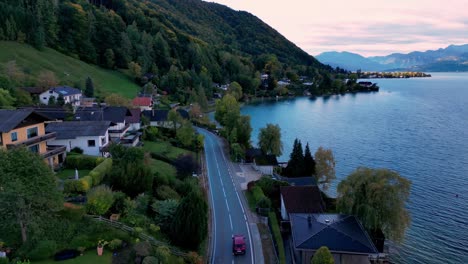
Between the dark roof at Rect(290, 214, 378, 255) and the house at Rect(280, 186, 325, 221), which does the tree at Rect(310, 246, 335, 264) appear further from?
the house at Rect(280, 186, 325, 221)

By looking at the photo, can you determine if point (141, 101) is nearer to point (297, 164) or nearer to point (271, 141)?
point (271, 141)

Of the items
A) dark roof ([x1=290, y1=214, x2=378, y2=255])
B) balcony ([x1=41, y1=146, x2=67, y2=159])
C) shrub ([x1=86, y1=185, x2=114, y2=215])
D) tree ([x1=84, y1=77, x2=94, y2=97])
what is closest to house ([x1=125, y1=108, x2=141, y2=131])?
balcony ([x1=41, y1=146, x2=67, y2=159])

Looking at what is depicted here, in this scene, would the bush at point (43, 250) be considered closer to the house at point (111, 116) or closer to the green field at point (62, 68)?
→ the house at point (111, 116)

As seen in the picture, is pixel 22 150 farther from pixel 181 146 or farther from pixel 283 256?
pixel 181 146

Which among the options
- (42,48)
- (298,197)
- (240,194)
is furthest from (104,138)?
(42,48)

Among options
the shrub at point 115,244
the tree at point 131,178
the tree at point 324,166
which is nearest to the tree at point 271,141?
the tree at point 324,166

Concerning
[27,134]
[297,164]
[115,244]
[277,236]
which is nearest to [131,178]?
[115,244]
